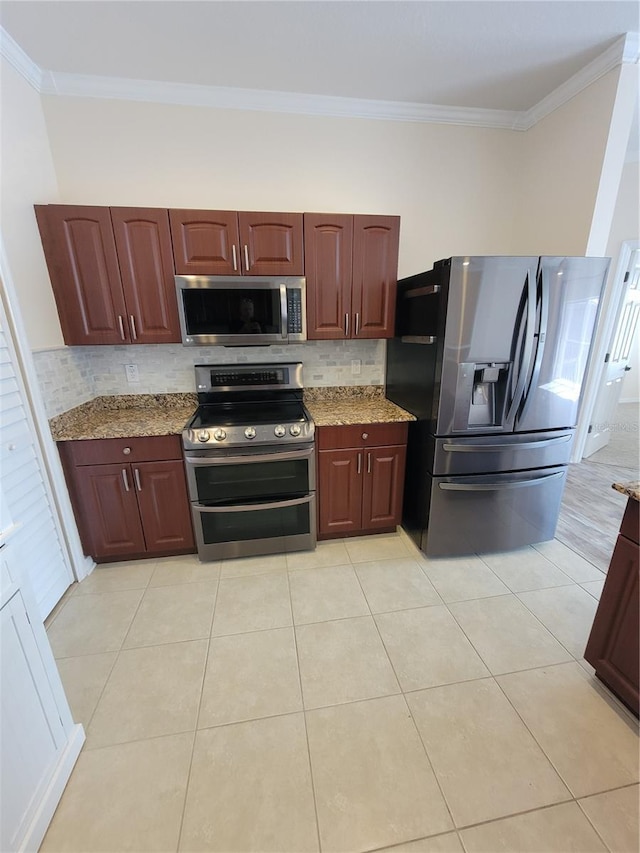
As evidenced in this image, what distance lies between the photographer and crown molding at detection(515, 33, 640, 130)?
1836 millimetres

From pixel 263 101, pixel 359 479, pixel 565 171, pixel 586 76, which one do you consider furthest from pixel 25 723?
pixel 586 76

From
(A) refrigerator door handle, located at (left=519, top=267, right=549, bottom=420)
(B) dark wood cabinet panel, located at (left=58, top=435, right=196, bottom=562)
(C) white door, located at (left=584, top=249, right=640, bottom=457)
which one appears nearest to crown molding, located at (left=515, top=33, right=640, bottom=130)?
(A) refrigerator door handle, located at (left=519, top=267, right=549, bottom=420)

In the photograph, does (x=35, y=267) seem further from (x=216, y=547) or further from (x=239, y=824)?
(x=239, y=824)

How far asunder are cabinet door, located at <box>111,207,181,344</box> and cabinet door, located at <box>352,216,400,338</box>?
1112mm

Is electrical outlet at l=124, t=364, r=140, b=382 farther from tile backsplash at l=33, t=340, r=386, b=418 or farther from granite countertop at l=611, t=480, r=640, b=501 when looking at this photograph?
granite countertop at l=611, t=480, r=640, b=501

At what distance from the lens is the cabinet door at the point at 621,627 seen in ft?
4.20

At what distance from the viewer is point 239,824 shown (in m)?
1.07

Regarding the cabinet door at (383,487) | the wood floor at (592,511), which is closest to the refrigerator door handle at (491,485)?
the cabinet door at (383,487)

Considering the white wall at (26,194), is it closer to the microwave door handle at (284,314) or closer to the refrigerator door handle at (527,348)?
the microwave door handle at (284,314)

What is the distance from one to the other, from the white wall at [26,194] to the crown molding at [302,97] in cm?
15

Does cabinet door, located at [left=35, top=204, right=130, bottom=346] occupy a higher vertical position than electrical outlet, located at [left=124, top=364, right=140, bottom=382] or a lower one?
higher

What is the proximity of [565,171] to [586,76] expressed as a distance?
45 cm

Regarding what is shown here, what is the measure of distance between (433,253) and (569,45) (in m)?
1.15

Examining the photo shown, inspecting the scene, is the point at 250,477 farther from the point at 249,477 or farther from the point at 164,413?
the point at 164,413
